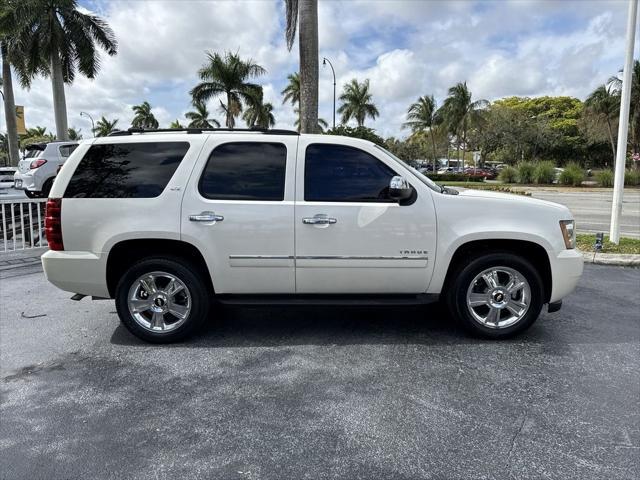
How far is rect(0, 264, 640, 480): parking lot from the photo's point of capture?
263 cm

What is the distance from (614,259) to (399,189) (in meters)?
5.52

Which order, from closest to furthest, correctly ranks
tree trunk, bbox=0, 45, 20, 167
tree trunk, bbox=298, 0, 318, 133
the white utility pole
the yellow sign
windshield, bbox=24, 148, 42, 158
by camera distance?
the white utility pole < tree trunk, bbox=298, 0, 318, 133 < windshield, bbox=24, 148, 42, 158 < tree trunk, bbox=0, 45, 20, 167 < the yellow sign

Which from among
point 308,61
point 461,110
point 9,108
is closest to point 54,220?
point 308,61

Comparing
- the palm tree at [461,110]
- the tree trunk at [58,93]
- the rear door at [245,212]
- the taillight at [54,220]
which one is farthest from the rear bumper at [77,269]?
the palm tree at [461,110]

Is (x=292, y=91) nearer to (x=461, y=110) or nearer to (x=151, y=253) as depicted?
Answer: (x=461, y=110)

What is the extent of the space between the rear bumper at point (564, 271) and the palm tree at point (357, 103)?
48901mm

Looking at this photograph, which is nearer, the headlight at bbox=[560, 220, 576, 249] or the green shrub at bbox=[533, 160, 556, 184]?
the headlight at bbox=[560, 220, 576, 249]

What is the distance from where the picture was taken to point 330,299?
4.29 m

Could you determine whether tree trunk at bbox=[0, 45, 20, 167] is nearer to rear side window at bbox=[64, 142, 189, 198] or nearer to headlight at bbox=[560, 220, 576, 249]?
rear side window at bbox=[64, 142, 189, 198]

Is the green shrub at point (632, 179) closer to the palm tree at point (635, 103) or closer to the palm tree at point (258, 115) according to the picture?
the palm tree at point (635, 103)

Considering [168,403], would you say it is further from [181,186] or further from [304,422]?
[181,186]

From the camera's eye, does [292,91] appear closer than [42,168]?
No

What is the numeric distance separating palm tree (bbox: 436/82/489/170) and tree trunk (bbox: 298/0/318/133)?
140ft

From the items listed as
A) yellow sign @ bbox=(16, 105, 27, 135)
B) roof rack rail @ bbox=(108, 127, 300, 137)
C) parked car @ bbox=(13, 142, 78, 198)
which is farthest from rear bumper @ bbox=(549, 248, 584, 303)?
yellow sign @ bbox=(16, 105, 27, 135)
